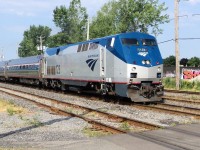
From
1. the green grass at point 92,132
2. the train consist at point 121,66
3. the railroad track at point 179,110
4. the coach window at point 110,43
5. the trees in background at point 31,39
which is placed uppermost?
the trees in background at point 31,39

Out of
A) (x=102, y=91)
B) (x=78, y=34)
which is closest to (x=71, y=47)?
(x=102, y=91)

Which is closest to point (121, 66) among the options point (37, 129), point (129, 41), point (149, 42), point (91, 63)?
point (129, 41)

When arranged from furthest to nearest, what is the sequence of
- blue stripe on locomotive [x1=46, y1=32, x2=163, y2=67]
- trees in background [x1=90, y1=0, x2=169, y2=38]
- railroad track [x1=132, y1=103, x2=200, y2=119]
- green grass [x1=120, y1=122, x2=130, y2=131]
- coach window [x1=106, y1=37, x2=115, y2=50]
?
trees in background [x1=90, y1=0, x2=169, y2=38] < coach window [x1=106, y1=37, x2=115, y2=50] < blue stripe on locomotive [x1=46, y1=32, x2=163, y2=67] < railroad track [x1=132, y1=103, x2=200, y2=119] < green grass [x1=120, y1=122, x2=130, y2=131]

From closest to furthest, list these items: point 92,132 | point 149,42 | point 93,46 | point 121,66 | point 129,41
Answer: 1. point 92,132
2. point 121,66
3. point 129,41
4. point 149,42
5. point 93,46

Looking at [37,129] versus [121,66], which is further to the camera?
[121,66]

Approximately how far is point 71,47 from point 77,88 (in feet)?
8.95

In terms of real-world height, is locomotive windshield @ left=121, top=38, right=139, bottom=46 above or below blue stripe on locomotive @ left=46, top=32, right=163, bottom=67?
above

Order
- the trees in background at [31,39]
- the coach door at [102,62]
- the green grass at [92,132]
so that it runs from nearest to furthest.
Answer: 1. the green grass at [92,132]
2. the coach door at [102,62]
3. the trees in background at [31,39]

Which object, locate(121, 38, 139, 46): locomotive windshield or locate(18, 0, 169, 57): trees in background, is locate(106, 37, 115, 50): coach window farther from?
locate(18, 0, 169, 57): trees in background

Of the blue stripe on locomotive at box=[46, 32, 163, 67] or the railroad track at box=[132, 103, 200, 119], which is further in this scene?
the blue stripe on locomotive at box=[46, 32, 163, 67]

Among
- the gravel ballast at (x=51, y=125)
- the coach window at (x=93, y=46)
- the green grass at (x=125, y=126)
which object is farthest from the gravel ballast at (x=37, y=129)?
the coach window at (x=93, y=46)

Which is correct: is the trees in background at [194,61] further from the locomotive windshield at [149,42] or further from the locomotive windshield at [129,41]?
the locomotive windshield at [129,41]

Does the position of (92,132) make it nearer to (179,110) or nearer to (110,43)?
(179,110)

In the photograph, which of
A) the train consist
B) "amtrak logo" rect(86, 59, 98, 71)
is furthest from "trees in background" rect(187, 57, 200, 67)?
"amtrak logo" rect(86, 59, 98, 71)
